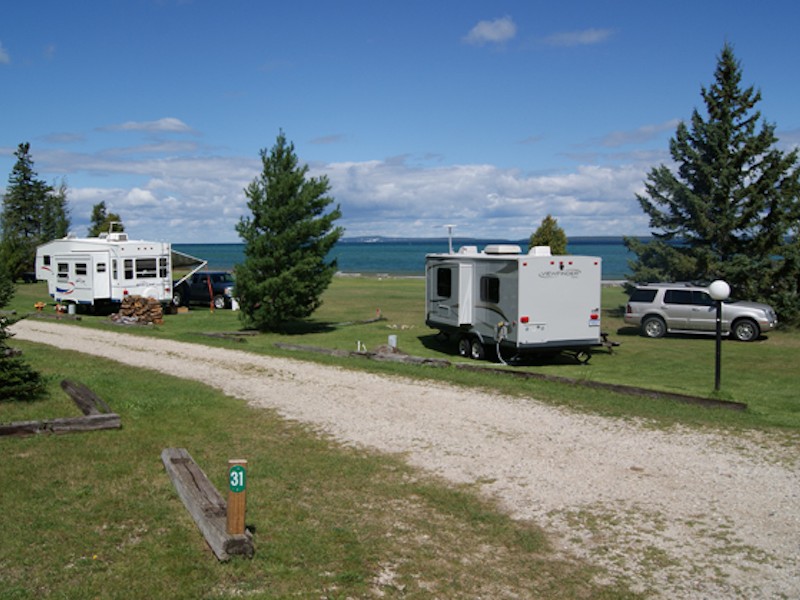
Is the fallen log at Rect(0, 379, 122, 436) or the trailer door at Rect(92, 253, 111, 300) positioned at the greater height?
Result: the trailer door at Rect(92, 253, 111, 300)

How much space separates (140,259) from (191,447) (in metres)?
20.8

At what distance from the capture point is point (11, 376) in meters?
11.3

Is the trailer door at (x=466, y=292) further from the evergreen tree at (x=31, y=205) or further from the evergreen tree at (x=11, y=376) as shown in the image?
the evergreen tree at (x=31, y=205)

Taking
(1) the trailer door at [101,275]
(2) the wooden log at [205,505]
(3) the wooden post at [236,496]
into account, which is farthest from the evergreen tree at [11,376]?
(1) the trailer door at [101,275]

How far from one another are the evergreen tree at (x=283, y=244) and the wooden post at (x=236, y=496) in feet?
56.5

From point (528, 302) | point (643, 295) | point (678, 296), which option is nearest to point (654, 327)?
point (643, 295)

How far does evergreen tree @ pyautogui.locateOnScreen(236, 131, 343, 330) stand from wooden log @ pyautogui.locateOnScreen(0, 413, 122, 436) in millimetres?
13055

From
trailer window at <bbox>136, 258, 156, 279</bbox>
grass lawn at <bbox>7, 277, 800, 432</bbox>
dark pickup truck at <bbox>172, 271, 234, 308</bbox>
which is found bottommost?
grass lawn at <bbox>7, 277, 800, 432</bbox>

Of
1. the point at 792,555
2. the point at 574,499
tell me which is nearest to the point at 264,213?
the point at 574,499

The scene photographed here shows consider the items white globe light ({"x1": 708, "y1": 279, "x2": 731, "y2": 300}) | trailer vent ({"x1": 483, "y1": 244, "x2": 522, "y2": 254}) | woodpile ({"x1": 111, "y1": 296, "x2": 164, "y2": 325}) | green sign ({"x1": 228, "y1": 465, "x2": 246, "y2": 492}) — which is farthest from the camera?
woodpile ({"x1": 111, "y1": 296, "x2": 164, "y2": 325})

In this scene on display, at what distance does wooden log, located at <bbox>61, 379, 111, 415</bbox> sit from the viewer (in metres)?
10.3

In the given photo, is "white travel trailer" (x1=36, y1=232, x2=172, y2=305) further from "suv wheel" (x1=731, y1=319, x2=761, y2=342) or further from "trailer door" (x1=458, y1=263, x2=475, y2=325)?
"suv wheel" (x1=731, y1=319, x2=761, y2=342)

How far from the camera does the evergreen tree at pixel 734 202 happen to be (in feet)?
82.2

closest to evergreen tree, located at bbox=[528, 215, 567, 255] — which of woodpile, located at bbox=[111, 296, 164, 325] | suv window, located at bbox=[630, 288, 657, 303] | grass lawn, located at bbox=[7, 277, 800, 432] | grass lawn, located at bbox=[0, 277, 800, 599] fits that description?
grass lawn, located at bbox=[7, 277, 800, 432]
